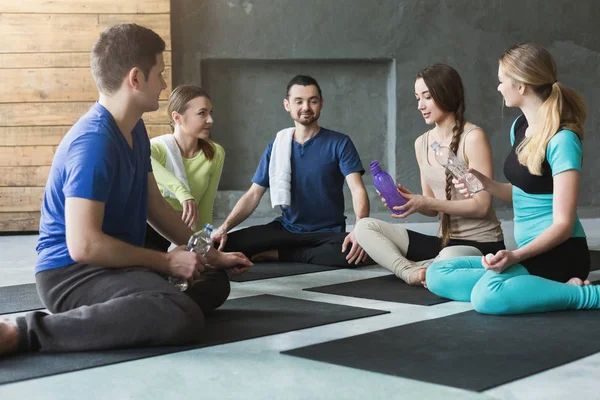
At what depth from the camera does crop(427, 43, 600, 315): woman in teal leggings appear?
8.59 feet

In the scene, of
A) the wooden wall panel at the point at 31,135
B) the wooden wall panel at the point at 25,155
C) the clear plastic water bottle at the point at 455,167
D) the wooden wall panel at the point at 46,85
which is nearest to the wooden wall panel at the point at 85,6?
the wooden wall panel at the point at 46,85

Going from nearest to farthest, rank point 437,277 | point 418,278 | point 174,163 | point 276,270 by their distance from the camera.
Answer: point 437,277 < point 418,278 < point 174,163 < point 276,270

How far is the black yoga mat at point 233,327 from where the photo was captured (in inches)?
80.0

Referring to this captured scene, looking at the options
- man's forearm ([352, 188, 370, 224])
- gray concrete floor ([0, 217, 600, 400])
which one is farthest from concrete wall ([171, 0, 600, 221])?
gray concrete floor ([0, 217, 600, 400])

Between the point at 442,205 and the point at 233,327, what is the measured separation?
3.80 feet

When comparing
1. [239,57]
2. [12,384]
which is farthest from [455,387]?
[239,57]

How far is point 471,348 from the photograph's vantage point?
2.17m

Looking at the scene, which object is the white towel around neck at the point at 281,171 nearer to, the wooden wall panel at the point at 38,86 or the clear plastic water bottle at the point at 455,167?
the clear plastic water bottle at the point at 455,167

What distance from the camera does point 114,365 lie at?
81.0 inches

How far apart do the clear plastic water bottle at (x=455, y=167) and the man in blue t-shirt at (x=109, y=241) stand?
1.19m

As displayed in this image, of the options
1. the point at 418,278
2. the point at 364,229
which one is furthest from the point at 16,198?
the point at 418,278

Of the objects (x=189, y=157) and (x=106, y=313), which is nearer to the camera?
(x=106, y=313)

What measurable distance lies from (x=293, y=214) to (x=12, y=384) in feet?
8.16

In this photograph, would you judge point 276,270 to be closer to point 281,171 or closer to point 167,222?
point 281,171
